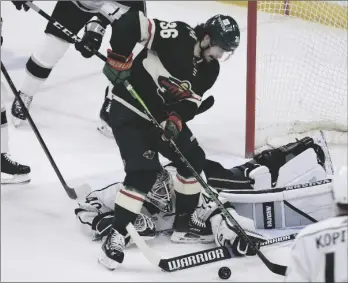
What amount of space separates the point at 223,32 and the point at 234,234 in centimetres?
66

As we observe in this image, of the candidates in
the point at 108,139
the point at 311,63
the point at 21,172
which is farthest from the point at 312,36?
the point at 21,172

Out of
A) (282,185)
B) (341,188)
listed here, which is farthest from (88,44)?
(341,188)

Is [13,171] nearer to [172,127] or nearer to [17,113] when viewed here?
[17,113]

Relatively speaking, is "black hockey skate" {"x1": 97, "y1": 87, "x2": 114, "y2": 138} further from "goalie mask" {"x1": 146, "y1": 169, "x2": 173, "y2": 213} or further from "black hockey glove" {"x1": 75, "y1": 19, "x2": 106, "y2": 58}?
"goalie mask" {"x1": 146, "y1": 169, "x2": 173, "y2": 213}

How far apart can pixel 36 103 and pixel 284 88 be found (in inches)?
50.6

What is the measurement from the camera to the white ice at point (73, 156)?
2.64 m

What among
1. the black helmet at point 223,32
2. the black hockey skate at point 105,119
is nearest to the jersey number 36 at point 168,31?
the black helmet at point 223,32

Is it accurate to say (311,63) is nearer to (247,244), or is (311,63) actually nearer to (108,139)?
(108,139)

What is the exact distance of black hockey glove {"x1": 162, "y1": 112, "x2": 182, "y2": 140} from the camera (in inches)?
106

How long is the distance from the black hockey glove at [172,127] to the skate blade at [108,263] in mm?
425

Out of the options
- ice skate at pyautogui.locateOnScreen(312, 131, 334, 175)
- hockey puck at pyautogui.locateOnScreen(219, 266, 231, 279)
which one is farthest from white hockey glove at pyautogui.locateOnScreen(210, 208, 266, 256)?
ice skate at pyautogui.locateOnScreen(312, 131, 334, 175)

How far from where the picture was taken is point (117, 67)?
2.74 metres

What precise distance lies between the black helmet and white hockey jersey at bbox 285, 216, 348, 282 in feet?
3.11

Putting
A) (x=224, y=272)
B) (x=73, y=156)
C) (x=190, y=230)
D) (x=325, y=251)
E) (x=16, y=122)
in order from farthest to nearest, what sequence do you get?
(x=16, y=122) → (x=73, y=156) → (x=190, y=230) → (x=224, y=272) → (x=325, y=251)
